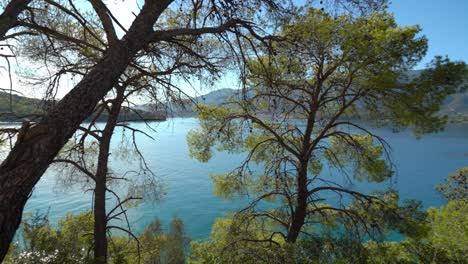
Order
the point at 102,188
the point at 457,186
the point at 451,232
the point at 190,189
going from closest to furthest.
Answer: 1. the point at 102,188
2. the point at 451,232
3. the point at 457,186
4. the point at 190,189

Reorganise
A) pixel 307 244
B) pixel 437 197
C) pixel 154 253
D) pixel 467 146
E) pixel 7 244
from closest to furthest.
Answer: pixel 7 244
pixel 307 244
pixel 154 253
pixel 437 197
pixel 467 146

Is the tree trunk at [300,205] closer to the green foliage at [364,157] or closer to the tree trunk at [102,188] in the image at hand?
the green foliage at [364,157]

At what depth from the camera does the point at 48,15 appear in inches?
149

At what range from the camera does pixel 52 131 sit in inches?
68.9

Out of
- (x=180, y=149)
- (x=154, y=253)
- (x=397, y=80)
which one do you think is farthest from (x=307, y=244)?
(x=180, y=149)

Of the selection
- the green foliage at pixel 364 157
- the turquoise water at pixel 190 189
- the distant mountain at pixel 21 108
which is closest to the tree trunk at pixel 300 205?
the green foliage at pixel 364 157

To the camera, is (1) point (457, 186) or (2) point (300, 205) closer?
(2) point (300, 205)

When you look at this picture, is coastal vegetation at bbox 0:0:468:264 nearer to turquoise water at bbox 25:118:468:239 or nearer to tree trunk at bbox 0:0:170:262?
tree trunk at bbox 0:0:170:262

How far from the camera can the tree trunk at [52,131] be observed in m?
1.52

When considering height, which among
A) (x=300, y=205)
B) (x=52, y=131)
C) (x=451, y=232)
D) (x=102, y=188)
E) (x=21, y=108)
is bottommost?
(x=451, y=232)

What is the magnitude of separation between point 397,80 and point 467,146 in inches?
2699

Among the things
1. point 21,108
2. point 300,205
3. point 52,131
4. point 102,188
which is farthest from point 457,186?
point 52,131

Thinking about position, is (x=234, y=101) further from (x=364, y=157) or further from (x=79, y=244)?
(x=79, y=244)

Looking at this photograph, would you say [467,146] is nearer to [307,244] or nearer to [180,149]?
[180,149]
